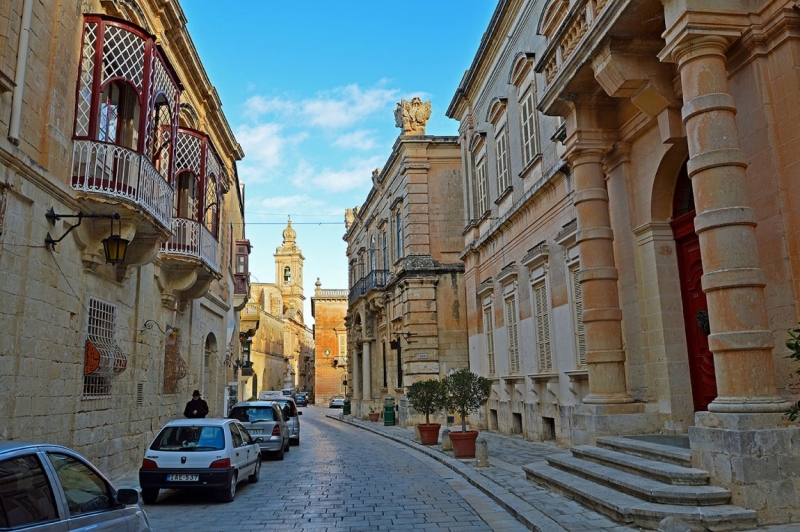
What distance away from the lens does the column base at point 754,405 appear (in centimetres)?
640

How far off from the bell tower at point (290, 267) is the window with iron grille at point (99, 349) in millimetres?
78650

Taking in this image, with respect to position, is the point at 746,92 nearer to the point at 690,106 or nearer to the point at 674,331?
the point at 690,106

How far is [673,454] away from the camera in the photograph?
738 cm

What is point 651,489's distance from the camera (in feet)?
22.0

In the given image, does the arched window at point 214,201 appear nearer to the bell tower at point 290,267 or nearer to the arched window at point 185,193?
the arched window at point 185,193

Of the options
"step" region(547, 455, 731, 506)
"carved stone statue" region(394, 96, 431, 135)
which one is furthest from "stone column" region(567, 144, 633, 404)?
"carved stone statue" region(394, 96, 431, 135)

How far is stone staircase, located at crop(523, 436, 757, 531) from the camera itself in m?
6.10

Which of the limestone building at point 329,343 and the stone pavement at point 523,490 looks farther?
the limestone building at point 329,343

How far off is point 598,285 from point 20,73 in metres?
9.16

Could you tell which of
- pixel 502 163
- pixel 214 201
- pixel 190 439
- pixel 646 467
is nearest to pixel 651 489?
pixel 646 467

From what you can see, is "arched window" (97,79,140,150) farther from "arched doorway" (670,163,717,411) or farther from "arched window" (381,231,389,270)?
"arched window" (381,231,389,270)

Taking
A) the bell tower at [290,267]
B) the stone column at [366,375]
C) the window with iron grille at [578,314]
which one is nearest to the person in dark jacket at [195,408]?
the window with iron grille at [578,314]

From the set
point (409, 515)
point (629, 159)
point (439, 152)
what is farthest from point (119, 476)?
point (439, 152)

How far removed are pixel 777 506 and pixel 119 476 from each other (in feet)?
A: 35.9
